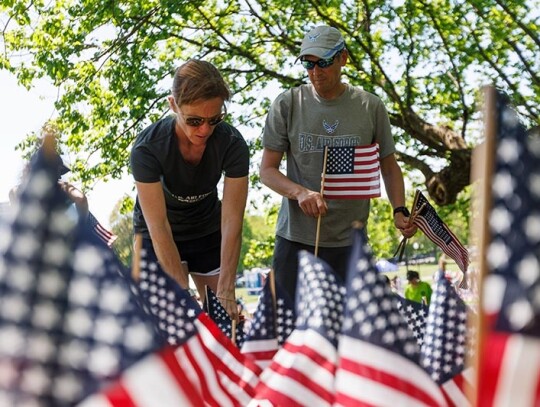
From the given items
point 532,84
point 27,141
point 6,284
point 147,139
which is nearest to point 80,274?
point 6,284

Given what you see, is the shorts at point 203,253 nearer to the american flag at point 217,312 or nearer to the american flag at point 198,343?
the american flag at point 217,312

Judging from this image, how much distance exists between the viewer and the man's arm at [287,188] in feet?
17.1

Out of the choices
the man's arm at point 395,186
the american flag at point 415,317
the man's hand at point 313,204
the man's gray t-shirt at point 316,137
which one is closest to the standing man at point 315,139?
the man's gray t-shirt at point 316,137

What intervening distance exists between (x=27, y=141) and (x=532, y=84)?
7.42m

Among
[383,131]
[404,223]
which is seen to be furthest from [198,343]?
[404,223]

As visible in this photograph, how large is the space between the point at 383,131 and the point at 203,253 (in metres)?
1.18

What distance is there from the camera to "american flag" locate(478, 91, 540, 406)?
85.3 inches

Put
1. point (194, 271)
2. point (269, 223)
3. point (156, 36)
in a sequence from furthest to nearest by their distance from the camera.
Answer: point (269, 223) < point (156, 36) < point (194, 271)

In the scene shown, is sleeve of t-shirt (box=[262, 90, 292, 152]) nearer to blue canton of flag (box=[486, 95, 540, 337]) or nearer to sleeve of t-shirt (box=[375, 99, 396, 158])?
sleeve of t-shirt (box=[375, 99, 396, 158])

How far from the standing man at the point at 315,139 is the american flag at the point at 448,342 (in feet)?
7.01

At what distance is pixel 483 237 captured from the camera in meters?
2.21

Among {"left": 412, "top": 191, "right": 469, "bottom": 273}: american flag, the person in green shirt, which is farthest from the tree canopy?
{"left": 412, "top": 191, "right": 469, "bottom": 273}: american flag

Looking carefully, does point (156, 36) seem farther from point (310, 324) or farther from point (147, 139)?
point (310, 324)

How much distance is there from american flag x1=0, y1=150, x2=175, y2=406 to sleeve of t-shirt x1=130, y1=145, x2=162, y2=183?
8.44 feet
